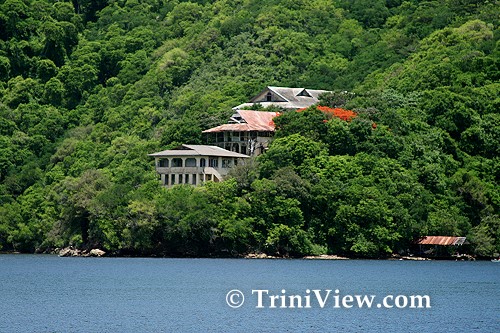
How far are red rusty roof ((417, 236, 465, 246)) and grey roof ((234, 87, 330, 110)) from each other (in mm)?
30906

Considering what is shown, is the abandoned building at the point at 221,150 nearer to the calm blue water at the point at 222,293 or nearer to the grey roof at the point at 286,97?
the grey roof at the point at 286,97

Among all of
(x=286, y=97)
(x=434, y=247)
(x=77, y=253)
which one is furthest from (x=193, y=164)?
(x=286, y=97)

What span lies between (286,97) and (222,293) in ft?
210

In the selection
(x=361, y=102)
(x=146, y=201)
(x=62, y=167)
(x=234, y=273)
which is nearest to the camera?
(x=234, y=273)

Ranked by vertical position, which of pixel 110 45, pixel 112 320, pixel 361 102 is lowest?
pixel 112 320

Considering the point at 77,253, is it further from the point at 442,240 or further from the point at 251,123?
the point at 442,240

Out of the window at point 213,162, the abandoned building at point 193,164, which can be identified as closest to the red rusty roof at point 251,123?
the abandoned building at point 193,164

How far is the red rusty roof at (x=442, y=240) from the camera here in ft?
305

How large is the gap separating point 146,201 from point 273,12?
66.5 meters

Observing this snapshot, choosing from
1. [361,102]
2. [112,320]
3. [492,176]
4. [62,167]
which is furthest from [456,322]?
[62,167]

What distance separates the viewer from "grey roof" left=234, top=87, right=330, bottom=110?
403ft

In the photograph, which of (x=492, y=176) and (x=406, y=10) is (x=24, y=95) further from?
(x=492, y=176)

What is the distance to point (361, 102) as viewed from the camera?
363 feet

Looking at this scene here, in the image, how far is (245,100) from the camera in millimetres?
128125
